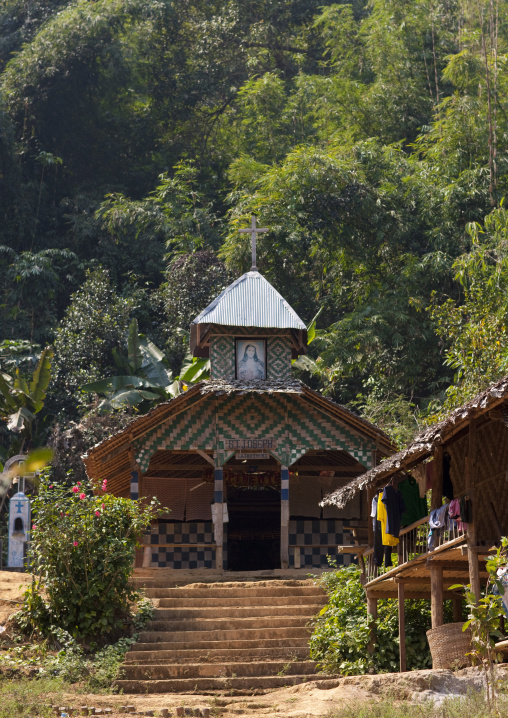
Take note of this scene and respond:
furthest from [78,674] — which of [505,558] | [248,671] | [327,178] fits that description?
[327,178]

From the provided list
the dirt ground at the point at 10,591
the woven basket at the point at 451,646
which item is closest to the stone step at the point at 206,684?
the woven basket at the point at 451,646

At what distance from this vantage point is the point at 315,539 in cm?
2142

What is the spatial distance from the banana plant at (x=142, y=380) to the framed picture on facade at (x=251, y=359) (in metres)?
3.88

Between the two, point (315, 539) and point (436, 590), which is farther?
point (315, 539)

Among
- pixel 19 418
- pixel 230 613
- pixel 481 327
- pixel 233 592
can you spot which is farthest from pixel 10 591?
pixel 481 327

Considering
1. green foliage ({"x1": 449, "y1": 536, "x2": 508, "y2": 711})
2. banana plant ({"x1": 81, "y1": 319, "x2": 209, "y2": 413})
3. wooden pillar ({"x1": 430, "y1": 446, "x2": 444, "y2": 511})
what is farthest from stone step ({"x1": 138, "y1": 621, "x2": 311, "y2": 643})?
banana plant ({"x1": 81, "y1": 319, "x2": 209, "y2": 413})

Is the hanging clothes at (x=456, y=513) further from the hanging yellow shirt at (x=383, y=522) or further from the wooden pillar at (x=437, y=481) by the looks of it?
the hanging yellow shirt at (x=383, y=522)

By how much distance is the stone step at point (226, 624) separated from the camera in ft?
51.2

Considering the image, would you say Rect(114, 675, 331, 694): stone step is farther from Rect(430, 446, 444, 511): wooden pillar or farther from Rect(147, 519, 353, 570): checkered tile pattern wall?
Rect(147, 519, 353, 570): checkered tile pattern wall

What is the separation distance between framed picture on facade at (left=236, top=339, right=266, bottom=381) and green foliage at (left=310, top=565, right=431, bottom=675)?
594cm

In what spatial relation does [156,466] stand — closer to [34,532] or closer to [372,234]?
[34,532]

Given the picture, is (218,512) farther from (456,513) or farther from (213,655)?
(456,513)

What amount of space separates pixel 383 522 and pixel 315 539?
24.6 ft

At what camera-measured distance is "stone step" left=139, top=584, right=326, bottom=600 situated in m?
16.9
